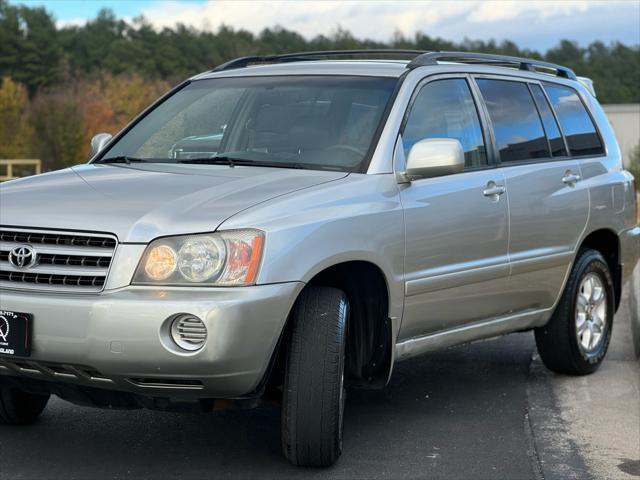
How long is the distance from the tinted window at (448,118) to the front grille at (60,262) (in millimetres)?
1718

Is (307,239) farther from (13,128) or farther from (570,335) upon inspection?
(13,128)

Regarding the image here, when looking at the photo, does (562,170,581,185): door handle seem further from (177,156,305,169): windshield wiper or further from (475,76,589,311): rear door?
(177,156,305,169): windshield wiper

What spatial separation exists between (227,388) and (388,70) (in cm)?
207

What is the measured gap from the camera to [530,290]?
246 inches

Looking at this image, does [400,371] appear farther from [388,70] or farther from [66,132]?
[66,132]

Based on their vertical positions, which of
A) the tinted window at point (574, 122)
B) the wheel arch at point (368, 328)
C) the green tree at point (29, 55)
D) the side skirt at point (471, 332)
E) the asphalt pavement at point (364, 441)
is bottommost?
the green tree at point (29, 55)

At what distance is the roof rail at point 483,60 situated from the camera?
5867 millimetres

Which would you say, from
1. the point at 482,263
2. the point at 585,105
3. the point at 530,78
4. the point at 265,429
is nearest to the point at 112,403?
the point at 265,429

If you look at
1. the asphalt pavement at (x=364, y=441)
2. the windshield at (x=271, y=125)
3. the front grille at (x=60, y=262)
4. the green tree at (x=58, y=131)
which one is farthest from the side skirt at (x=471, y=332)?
the green tree at (x=58, y=131)

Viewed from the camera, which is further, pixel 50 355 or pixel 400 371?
pixel 400 371

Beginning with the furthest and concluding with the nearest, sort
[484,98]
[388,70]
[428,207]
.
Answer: [484,98] < [388,70] < [428,207]

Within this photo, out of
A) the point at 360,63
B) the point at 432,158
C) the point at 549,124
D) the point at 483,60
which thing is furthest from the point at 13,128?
the point at 432,158

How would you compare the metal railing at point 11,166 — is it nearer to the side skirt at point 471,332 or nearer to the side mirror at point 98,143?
the side mirror at point 98,143

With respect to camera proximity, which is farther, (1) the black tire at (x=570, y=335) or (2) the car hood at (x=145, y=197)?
(1) the black tire at (x=570, y=335)
